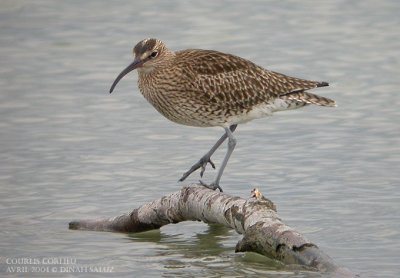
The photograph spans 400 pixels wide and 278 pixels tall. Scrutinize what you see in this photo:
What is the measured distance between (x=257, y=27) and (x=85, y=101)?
5003 mm

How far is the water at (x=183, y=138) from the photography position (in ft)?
47.4

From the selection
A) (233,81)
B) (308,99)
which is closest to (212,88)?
(233,81)

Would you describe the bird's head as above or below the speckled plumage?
above

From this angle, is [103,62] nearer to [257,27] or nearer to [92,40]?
[92,40]

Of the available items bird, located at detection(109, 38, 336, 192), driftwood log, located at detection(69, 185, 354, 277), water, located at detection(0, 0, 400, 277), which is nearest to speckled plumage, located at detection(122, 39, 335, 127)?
bird, located at detection(109, 38, 336, 192)

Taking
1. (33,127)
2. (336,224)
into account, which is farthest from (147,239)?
(33,127)

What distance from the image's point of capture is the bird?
15.8m

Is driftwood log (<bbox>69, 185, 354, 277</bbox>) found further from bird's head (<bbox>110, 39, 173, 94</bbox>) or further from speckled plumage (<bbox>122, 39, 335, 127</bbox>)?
bird's head (<bbox>110, 39, 173, 94</bbox>)

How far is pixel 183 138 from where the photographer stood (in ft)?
61.8

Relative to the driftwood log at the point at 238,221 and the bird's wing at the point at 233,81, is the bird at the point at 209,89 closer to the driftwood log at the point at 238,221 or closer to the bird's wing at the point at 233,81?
the bird's wing at the point at 233,81

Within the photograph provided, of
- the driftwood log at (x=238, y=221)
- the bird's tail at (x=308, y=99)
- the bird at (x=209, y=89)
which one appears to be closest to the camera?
the driftwood log at (x=238, y=221)

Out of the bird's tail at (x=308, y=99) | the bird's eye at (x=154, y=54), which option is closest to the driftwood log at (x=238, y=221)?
the bird's eye at (x=154, y=54)

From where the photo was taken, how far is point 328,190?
16266 mm

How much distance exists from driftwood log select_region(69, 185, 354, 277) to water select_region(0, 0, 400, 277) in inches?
9.2
